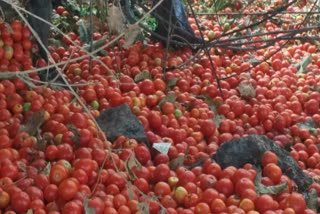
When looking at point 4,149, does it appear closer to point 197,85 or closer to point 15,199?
point 15,199

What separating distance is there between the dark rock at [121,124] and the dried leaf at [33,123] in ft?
1.18

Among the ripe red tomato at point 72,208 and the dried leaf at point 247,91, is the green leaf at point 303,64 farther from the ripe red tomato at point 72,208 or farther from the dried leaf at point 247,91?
the ripe red tomato at point 72,208

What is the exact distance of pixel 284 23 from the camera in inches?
232

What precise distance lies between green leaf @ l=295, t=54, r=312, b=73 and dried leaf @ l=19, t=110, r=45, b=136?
2524 mm

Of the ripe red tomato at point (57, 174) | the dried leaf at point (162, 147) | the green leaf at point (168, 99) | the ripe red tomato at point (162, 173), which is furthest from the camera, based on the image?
the green leaf at point (168, 99)

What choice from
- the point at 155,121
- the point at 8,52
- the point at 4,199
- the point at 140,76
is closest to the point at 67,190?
the point at 4,199

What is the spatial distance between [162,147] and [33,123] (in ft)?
2.40

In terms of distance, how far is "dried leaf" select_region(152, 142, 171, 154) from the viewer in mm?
3158

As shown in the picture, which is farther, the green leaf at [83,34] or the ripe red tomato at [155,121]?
the green leaf at [83,34]

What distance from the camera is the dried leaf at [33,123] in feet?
10.0

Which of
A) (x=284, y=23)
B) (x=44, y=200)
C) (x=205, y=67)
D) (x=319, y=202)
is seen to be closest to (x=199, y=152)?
(x=319, y=202)

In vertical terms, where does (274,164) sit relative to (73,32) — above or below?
below

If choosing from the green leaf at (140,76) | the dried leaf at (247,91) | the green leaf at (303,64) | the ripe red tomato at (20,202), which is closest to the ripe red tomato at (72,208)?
the ripe red tomato at (20,202)

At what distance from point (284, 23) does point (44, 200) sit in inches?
158
